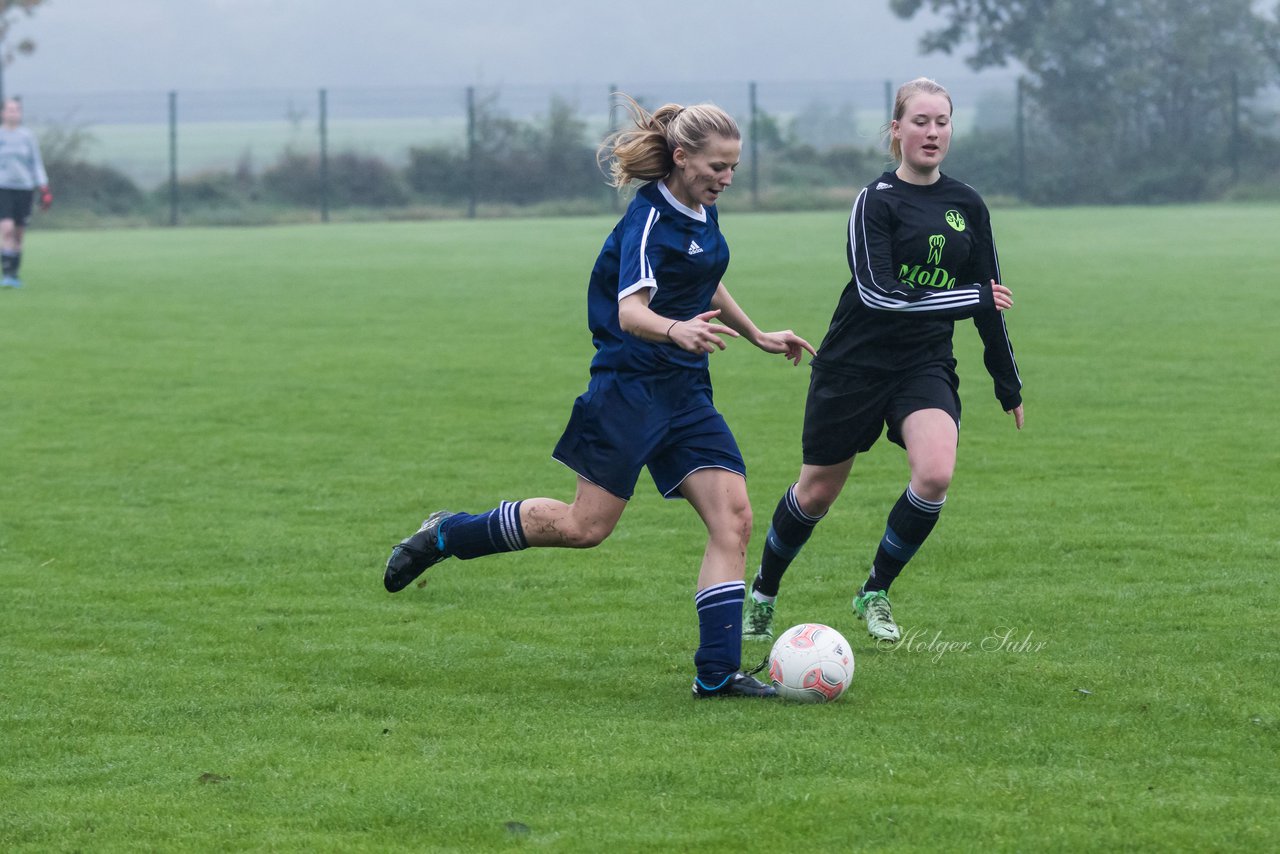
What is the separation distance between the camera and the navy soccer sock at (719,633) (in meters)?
5.16

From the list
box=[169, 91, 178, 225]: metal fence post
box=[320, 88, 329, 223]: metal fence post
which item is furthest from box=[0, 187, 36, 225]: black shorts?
box=[320, 88, 329, 223]: metal fence post

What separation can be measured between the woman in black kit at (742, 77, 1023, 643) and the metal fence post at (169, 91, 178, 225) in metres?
36.5

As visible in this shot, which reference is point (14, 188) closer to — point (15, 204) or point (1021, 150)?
point (15, 204)

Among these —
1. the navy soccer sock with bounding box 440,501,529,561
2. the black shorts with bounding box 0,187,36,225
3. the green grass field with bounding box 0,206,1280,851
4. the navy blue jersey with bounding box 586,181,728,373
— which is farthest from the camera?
the black shorts with bounding box 0,187,36,225

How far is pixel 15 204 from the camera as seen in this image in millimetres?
21000

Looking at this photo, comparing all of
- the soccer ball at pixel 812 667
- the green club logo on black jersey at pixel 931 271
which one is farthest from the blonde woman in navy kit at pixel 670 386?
the green club logo on black jersey at pixel 931 271

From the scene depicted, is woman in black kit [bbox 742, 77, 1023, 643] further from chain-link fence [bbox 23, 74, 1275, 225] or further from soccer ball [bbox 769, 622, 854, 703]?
chain-link fence [bbox 23, 74, 1275, 225]

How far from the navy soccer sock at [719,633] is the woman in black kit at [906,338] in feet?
2.53

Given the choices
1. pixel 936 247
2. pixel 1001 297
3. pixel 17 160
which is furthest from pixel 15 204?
pixel 1001 297

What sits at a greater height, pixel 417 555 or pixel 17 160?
pixel 17 160

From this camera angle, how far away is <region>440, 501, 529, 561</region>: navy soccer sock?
5547 mm

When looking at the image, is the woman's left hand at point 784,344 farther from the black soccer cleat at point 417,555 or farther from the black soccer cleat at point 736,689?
the black soccer cleat at point 417,555

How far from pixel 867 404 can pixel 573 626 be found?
1328 mm

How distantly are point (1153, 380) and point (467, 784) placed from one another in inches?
358
